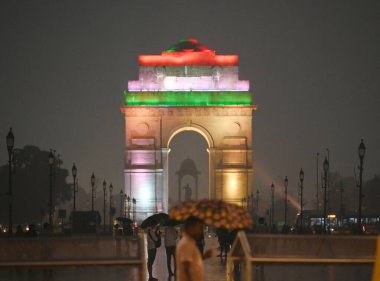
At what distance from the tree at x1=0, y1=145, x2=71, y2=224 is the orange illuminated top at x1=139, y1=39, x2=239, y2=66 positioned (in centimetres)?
1252

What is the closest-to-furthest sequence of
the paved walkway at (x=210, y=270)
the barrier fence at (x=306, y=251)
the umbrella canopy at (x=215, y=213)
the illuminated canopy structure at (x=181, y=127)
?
the umbrella canopy at (x=215, y=213), the barrier fence at (x=306, y=251), the paved walkway at (x=210, y=270), the illuminated canopy structure at (x=181, y=127)

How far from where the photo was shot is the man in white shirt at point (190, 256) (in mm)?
14672

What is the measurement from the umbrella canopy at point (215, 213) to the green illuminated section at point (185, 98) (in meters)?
83.5

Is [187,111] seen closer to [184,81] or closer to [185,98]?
[185,98]

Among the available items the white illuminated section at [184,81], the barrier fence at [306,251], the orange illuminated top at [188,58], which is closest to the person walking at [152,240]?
the barrier fence at [306,251]

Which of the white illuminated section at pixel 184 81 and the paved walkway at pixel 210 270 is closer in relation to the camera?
the paved walkway at pixel 210 270

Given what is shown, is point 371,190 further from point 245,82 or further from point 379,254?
point 379,254

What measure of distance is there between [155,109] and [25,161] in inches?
817

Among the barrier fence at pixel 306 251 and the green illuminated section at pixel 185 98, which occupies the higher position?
the green illuminated section at pixel 185 98

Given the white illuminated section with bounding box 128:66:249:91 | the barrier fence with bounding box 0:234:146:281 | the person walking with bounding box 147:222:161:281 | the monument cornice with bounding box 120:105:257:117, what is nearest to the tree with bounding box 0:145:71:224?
the monument cornice with bounding box 120:105:257:117

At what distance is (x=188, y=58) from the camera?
101 metres

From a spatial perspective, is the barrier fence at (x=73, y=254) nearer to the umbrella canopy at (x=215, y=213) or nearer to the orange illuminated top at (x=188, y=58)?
the umbrella canopy at (x=215, y=213)

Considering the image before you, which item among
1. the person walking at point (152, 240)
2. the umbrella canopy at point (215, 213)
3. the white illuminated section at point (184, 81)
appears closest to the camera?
the umbrella canopy at point (215, 213)

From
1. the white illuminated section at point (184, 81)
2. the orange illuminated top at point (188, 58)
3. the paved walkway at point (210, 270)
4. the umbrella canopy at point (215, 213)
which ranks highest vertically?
the orange illuminated top at point (188, 58)
